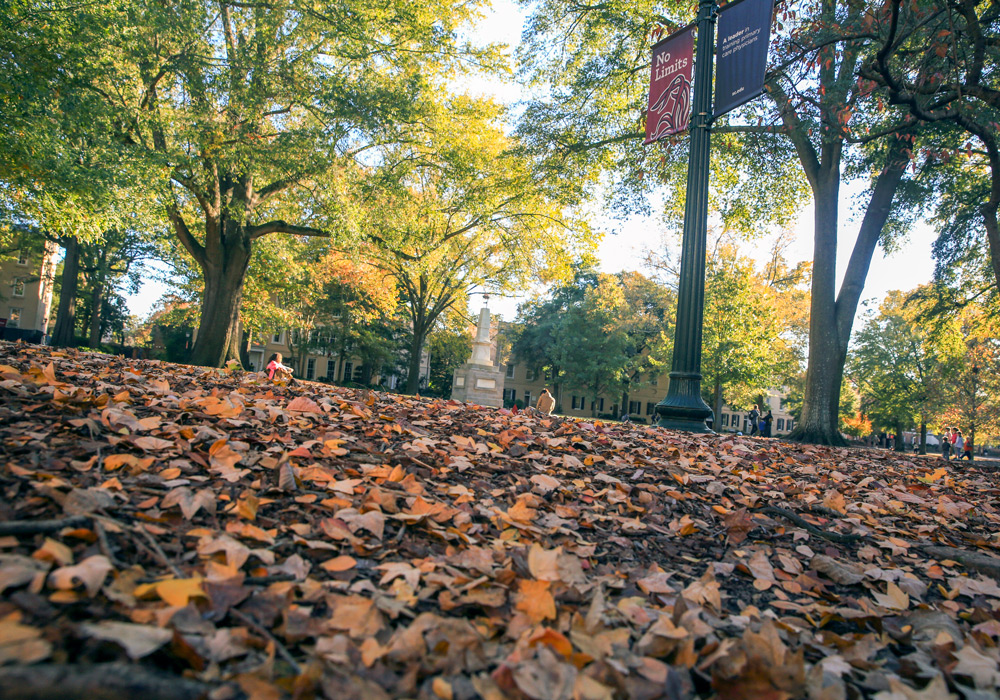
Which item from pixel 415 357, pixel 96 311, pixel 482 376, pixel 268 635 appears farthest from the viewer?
pixel 96 311

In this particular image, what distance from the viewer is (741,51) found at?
7.37 meters

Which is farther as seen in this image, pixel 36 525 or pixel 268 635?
pixel 36 525

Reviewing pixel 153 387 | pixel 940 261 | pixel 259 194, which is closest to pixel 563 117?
pixel 259 194

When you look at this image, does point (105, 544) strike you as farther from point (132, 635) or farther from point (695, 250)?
point (695, 250)

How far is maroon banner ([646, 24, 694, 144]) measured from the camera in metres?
8.00

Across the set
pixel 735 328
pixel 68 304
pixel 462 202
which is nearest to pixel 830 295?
pixel 462 202

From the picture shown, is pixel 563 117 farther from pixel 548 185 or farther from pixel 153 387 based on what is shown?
pixel 153 387

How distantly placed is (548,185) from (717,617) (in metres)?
15.9

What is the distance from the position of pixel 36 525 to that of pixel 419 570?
1.17m

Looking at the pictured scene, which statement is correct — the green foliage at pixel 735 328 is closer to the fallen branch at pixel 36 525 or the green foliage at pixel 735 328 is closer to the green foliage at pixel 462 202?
the green foliage at pixel 462 202

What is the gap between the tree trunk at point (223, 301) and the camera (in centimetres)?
1582

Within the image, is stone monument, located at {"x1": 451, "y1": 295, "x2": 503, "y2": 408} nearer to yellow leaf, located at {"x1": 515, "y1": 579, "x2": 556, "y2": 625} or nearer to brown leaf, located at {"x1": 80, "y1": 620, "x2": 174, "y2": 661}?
yellow leaf, located at {"x1": 515, "y1": 579, "x2": 556, "y2": 625}

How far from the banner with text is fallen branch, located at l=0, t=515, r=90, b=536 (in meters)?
7.98

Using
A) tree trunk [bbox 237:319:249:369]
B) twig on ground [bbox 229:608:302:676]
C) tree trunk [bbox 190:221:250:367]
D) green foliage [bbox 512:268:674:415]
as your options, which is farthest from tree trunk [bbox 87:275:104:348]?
twig on ground [bbox 229:608:302:676]
